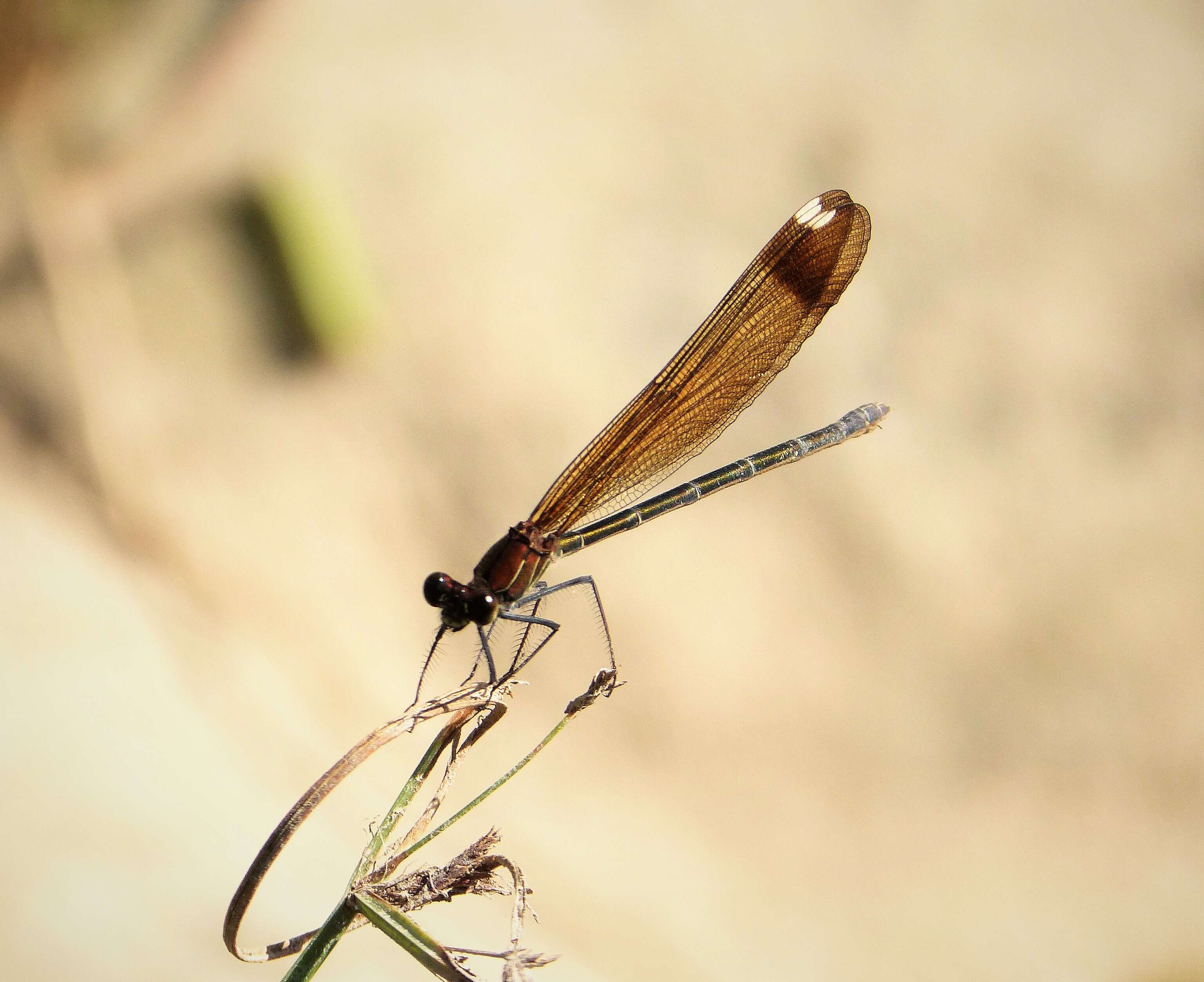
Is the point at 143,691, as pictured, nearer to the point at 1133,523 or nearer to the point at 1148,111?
the point at 1133,523

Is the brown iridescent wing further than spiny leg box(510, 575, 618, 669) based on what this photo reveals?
Yes

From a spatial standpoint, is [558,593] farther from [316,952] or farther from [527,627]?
[316,952]

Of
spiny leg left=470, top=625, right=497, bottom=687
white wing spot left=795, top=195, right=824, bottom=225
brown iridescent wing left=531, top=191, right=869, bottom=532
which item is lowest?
spiny leg left=470, top=625, right=497, bottom=687

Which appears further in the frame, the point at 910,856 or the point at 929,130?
the point at 929,130

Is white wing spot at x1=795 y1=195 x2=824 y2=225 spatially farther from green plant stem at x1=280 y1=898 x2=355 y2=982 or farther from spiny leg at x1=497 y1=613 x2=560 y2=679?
green plant stem at x1=280 y1=898 x2=355 y2=982

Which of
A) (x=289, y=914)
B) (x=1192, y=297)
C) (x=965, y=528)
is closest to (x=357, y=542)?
(x=289, y=914)

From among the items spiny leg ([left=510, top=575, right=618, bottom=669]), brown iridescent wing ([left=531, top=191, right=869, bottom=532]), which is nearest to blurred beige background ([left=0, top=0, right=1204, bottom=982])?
brown iridescent wing ([left=531, top=191, right=869, bottom=532])
